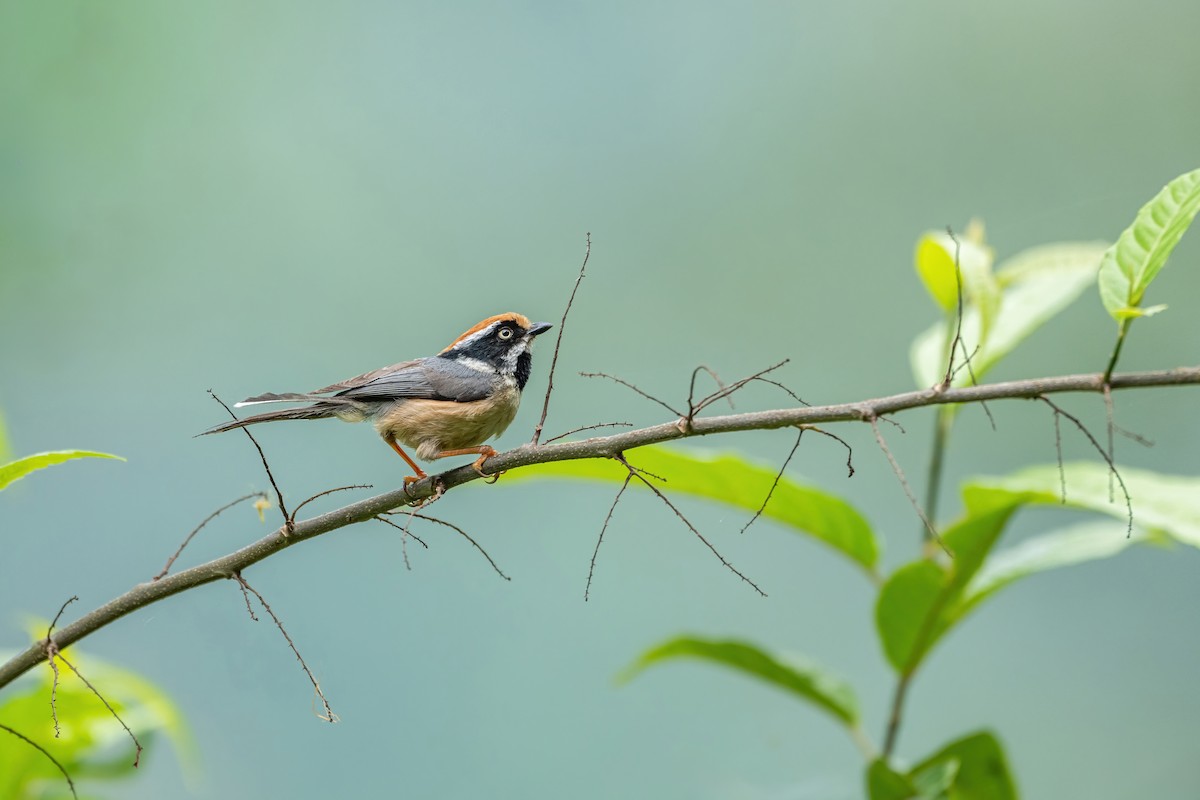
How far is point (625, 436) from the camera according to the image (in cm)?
130

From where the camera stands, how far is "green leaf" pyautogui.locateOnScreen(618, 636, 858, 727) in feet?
7.72

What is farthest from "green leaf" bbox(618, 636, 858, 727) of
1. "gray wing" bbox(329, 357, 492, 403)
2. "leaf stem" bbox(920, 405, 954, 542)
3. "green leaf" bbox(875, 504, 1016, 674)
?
"gray wing" bbox(329, 357, 492, 403)

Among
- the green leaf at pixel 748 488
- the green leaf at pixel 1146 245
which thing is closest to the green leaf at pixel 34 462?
the green leaf at pixel 748 488

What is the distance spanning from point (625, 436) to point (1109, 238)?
365cm

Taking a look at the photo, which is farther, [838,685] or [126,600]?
[838,685]

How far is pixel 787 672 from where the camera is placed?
2350mm

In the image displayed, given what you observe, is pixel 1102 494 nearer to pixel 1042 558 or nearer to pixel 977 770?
pixel 1042 558

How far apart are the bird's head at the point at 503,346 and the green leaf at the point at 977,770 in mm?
1280

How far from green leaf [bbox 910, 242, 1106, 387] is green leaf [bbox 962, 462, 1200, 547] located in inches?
9.9

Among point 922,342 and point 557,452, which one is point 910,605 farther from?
point 557,452

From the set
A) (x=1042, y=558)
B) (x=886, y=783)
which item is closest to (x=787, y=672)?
(x=886, y=783)

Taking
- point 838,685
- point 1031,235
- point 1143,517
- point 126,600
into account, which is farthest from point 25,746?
point 1031,235

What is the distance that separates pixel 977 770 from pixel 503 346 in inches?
56.4

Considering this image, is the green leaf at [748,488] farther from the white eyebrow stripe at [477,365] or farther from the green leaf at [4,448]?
the green leaf at [4,448]
